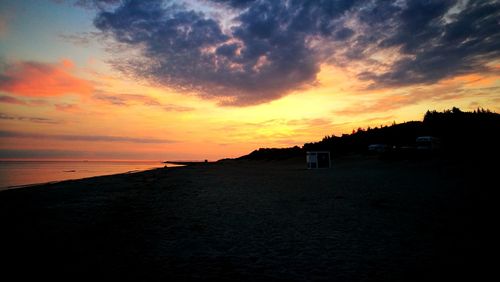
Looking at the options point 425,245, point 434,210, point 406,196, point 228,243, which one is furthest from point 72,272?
point 406,196

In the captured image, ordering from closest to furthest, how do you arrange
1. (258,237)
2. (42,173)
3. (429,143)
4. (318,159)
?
1. (258,237)
2. (429,143)
3. (318,159)
4. (42,173)

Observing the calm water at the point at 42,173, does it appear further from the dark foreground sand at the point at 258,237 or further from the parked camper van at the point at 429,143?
the parked camper van at the point at 429,143

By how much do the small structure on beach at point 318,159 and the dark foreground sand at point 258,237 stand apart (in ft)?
66.9

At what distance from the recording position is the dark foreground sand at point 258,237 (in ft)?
17.0

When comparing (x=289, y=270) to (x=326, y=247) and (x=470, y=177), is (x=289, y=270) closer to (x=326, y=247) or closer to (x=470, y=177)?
(x=326, y=247)

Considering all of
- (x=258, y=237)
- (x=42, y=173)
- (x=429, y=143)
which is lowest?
(x=258, y=237)

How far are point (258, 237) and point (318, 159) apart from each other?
89.6ft

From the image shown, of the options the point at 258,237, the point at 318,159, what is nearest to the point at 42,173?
the point at 318,159

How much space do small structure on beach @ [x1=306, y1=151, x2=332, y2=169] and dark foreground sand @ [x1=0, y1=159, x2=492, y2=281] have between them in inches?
802

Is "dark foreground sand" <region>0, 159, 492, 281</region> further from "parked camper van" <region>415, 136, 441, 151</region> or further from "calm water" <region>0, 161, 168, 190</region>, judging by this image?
"parked camper van" <region>415, 136, 441, 151</region>

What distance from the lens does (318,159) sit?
33.5 m

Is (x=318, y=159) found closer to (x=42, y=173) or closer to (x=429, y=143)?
(x=429, y=143)

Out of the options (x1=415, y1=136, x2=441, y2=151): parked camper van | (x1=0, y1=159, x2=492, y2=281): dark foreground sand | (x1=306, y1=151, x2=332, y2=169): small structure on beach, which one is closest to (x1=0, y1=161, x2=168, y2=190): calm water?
(x1=0, y1=159, x2=492, y2=281): dark foreground sand

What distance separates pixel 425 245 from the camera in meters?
6.38
